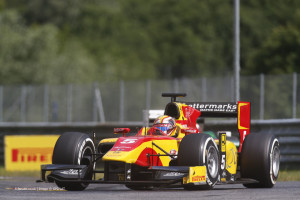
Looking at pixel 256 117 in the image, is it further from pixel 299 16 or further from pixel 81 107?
pixel 299 16

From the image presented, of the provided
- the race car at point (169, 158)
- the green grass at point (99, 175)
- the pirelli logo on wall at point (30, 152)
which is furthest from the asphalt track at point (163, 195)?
the pirelli logo on wall at point (30, 152)

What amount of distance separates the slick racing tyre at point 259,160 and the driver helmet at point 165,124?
1.28 metres

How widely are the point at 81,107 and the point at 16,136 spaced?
9090 millimetres

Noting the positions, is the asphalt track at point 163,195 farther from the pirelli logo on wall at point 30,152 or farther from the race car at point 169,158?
the pirelli logo on wall at point 30,152

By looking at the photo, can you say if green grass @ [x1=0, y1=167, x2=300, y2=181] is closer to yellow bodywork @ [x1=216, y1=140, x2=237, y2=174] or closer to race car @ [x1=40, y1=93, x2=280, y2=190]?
race car @ [x1=40, y1=93, x2=280, y2=190]

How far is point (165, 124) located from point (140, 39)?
263 feet

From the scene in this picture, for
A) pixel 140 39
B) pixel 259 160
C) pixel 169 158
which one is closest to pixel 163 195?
pixel 169 158

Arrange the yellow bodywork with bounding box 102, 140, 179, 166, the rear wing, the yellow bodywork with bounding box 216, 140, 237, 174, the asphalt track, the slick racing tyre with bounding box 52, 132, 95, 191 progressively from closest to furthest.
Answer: the asphalt track → the yellow bodywork with bounding box 102, 140, 179, 166 → the slick racing tyre with bounding box 52, 132, 95, 191 → the yellow bodywork with bounding box 216, 140, 237, 174 → the rear wing

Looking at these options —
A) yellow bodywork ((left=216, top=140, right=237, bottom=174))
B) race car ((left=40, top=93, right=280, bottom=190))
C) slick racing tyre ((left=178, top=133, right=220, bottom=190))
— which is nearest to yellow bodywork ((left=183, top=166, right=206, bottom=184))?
race car ((left=40, top=93, right=280, bottom=190))

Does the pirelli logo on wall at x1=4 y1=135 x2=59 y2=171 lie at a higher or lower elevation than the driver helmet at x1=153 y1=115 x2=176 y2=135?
lower

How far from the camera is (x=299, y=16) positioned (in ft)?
151

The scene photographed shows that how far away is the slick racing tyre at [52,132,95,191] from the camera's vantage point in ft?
44.8

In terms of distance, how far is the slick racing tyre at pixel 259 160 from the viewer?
46.6 feet

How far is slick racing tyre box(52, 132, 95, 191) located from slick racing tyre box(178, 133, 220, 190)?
5.31 feet
